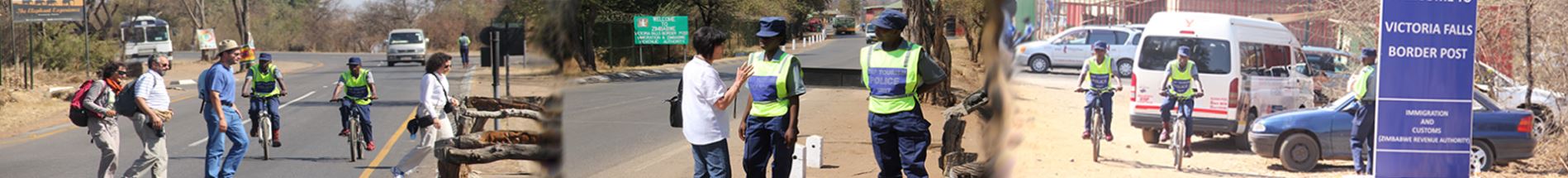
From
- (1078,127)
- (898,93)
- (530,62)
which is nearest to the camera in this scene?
(898,93)

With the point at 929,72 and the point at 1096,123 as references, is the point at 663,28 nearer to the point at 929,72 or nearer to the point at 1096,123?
the point at 929,72

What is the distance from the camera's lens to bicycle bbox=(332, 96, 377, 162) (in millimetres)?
5551

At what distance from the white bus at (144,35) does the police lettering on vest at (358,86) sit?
0.55 meters

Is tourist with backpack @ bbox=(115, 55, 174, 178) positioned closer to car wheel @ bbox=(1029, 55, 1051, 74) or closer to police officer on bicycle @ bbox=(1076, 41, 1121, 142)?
car wheel @ bbox=(1029, 55, 1051, 74)

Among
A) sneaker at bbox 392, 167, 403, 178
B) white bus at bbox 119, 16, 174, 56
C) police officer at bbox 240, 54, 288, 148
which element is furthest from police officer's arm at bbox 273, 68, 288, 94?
sneaker at bbox 392, 167, 403, 178

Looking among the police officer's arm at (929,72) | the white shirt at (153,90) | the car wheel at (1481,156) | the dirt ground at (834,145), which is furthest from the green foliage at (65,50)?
the car wheel at (1481,156)

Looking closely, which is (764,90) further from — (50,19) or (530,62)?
(50,19)

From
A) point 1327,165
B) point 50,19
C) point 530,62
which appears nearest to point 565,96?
point 530,62

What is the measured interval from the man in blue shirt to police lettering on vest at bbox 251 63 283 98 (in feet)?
0.31

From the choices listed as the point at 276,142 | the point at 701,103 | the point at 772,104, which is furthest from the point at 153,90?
the point at 772,104

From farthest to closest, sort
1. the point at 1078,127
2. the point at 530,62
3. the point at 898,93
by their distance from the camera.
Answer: the point at 1078,127 → the point at 530,62 → the point at 898,93

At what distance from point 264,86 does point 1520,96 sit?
496 cm

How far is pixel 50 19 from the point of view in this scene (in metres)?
5.56

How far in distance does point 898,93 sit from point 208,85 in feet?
7.70
